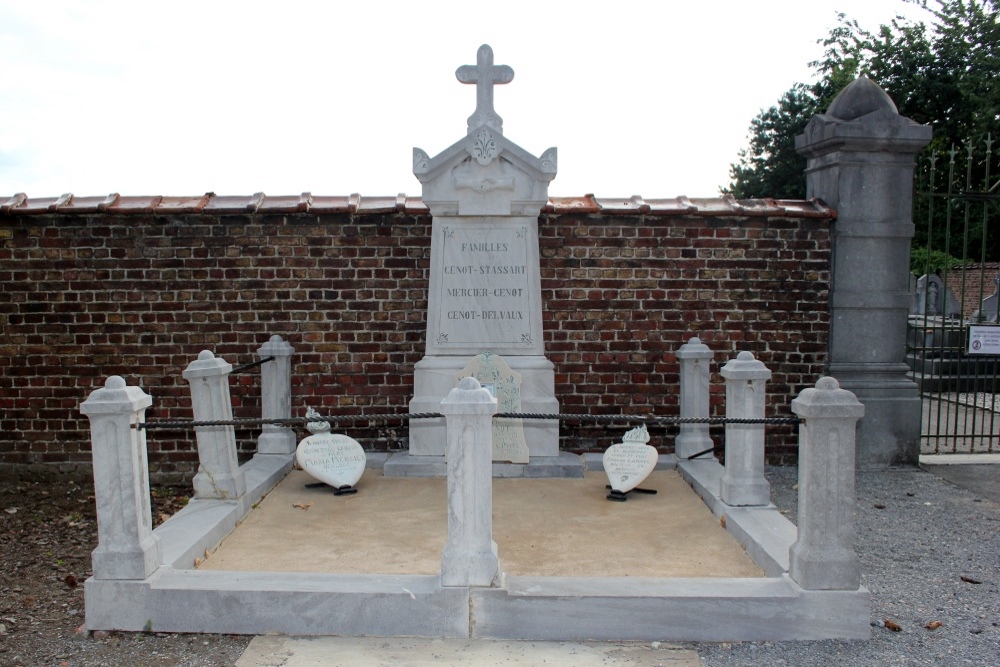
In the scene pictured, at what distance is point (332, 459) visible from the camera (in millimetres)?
5438

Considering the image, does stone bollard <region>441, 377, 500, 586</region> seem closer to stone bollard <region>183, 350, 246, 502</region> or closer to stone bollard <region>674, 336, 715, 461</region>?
stone bollard <region>183, 350, 246, 502</region>

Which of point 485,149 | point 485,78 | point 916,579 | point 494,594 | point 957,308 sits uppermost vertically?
point 485,78

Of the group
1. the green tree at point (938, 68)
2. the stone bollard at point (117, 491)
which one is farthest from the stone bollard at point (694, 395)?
the green tree at point (938, 68)

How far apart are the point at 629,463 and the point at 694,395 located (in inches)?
37.4

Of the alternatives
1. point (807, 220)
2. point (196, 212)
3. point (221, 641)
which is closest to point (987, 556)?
point (807, 220)

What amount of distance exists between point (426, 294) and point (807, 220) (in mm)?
2971

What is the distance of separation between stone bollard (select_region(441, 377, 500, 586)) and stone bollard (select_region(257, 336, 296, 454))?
294 centimetres

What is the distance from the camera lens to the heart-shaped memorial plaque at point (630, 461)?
17.1ft

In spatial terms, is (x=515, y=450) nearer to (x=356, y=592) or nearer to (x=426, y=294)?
(x=426, y=294)

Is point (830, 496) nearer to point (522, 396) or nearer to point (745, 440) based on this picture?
point (745, 440)

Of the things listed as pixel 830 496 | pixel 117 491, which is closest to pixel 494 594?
pixel 830 496

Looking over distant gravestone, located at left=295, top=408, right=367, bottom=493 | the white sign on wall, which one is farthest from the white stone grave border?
the white sign on wall

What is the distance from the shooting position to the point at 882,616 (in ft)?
12.0

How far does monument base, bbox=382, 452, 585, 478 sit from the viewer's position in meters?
5.73
